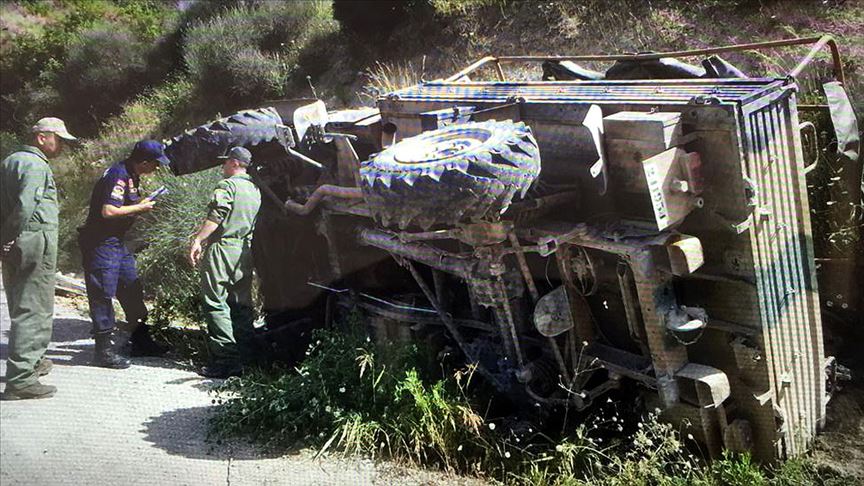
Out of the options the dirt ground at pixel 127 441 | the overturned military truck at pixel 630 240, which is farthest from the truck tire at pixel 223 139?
the overturned military truck at pixel 630 240

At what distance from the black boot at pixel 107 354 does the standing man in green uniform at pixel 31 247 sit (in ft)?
2.61

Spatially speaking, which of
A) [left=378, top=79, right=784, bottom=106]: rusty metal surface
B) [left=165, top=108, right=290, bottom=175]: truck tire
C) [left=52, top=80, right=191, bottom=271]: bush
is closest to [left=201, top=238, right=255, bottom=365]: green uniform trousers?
[left=165, top=108, right=290, bottom=175]: truck tire

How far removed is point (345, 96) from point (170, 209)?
13.6 feet

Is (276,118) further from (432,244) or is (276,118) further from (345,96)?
(345,96)

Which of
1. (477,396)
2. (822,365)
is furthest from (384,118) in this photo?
(822,365)

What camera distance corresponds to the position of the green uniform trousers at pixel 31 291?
3600 millimetres

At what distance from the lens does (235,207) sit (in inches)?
223

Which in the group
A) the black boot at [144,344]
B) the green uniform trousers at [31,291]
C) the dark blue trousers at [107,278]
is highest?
the green uniform trousers at [31,291]

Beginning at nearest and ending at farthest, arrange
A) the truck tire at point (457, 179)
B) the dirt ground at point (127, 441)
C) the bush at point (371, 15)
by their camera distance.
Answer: the dirt ground at point (127, 441) < the truck tire at point (457, 179) < the bush at point (371, 15)

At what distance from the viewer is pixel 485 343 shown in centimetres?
464

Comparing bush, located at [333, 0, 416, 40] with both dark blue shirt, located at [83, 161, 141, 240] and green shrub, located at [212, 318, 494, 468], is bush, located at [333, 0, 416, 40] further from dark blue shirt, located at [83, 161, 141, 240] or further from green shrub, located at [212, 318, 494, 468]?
green shrub, located at [212, 318, 494, 468]

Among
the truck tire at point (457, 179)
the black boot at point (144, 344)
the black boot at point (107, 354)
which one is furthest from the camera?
the black boot at point (144, 344)

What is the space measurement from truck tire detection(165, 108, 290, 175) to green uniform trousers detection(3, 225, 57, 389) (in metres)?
1.41

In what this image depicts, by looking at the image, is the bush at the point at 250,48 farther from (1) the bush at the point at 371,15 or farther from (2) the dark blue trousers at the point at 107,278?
(2) the dark blue trousers at the point at 107,278
